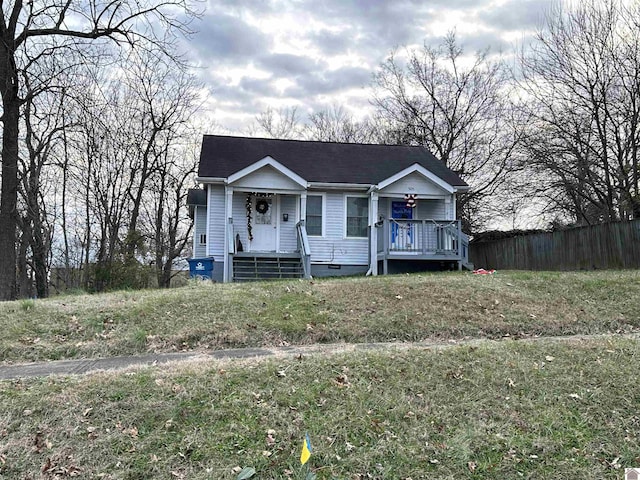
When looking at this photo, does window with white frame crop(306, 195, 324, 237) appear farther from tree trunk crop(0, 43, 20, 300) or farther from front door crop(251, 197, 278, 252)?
tree trunk crop(0, 43, 20, 300)

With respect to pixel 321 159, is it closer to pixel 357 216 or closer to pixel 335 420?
pixel 357 216

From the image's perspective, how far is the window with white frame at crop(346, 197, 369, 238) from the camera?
16406mm

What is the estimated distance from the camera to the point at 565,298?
8562 mm

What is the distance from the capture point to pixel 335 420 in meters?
3.97

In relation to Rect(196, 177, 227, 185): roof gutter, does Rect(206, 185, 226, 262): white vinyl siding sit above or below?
below

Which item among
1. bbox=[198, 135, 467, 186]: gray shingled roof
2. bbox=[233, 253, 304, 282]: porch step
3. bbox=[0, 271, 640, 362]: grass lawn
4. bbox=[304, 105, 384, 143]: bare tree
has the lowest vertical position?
bbox=[0, 271, 640, 362]: grass lawn

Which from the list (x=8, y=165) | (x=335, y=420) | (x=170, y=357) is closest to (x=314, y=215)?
(x=8, y=165)

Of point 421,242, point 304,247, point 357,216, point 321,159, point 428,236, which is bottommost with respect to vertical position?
point 304,247

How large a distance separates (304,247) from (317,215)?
1943 millimetres

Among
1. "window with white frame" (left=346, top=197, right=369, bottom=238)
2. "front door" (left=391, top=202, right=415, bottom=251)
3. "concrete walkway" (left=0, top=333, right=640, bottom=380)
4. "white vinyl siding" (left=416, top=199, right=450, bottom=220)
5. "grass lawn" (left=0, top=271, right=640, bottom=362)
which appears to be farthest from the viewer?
"white vinyl siding" (left=416, top=199, right=450, bottom=220)

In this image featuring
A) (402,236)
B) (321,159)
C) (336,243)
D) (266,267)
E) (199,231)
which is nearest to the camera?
(266,267)

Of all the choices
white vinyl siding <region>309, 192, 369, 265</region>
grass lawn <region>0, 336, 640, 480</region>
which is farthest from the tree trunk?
grass lawn <region>0, 336, 640, 480</region>

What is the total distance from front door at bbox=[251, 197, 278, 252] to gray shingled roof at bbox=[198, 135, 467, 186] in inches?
52.2

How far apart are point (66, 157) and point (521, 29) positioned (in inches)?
778
